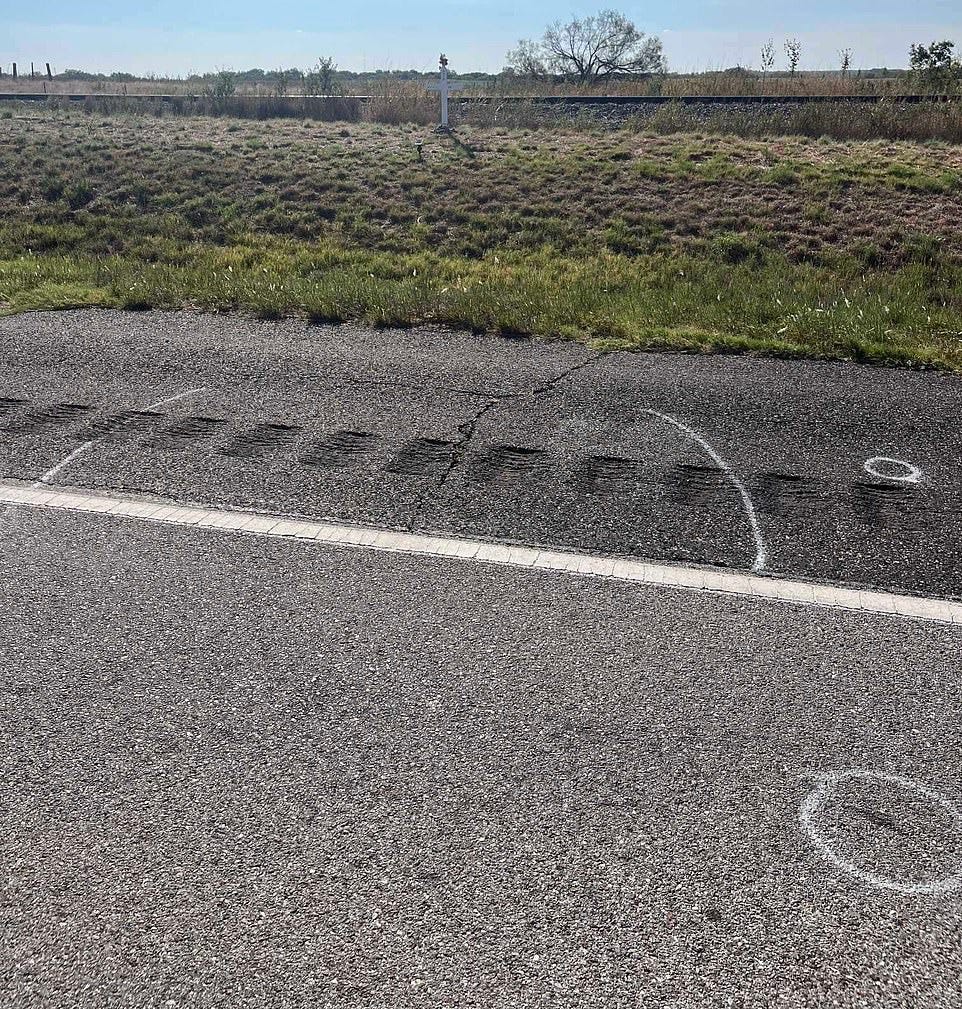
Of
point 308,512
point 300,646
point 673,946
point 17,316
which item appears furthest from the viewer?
point 17,316

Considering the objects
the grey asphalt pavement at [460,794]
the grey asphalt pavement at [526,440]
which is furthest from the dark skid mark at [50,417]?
the grey asphalt pavement at [460,794]

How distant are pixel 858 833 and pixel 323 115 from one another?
2912 centimetres

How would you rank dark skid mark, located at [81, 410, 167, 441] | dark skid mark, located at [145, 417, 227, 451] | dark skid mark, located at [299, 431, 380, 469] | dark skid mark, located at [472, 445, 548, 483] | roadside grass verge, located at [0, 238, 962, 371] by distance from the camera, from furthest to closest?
roadside grass verge, located at [0, 238, 962, 371] < dark skid mark, located at [81, 410, 167, 441] < dark skid mark, located at [145, 417, 227, 451] < dark skid mark, located at [299, 431, 380, 469] < dark skid mark, located at [472, 445, 548, 483]

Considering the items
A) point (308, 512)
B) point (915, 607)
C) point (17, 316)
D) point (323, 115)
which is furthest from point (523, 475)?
point (323, 115)

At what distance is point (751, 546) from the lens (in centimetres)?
569

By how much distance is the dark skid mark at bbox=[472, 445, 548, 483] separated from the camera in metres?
6.57

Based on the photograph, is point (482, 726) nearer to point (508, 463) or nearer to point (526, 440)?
point (508, 463)

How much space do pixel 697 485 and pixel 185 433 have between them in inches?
148

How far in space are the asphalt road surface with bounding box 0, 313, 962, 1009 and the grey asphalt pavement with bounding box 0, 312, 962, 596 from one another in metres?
0.04

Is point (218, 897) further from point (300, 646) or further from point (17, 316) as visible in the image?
point (17, 316)

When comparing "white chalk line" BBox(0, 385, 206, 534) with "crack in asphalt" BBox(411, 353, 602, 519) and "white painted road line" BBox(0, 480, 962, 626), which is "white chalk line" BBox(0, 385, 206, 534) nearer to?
"white painted road line" BBox(0, 480, 962, 626)

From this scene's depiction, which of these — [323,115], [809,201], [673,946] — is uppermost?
[323,115]

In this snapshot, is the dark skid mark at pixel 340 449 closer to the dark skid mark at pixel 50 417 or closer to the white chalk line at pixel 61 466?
the white chalk line at pixel 61 466

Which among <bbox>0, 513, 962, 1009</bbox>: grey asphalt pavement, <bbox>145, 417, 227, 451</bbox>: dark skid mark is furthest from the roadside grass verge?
<bbox>0, 513, 962, 1009</bbox>: grey asphalt pavement
